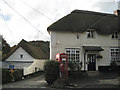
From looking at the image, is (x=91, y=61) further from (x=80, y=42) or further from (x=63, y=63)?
(x=63, y=63)

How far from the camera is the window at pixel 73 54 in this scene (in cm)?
1725

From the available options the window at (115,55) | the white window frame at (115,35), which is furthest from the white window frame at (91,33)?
the window at (115,55)

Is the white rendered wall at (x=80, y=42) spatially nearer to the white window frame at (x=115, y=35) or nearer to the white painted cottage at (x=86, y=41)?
the white painted cottage at (x=86, y=41)

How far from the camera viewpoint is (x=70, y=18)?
18609 mm

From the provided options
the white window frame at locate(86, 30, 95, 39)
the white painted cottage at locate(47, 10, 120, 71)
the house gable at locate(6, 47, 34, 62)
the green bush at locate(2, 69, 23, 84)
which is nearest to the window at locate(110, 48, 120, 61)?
the white painted cottage at locate(47, 10, 120, 71)

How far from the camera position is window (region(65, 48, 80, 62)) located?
17.2 m

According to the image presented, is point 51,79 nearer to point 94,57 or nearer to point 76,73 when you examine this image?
point 76,73

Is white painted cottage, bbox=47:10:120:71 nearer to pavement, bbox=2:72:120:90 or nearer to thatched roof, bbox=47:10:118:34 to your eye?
thatched roof, bbox=47:10:118:34

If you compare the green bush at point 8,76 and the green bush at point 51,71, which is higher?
the green bush at point 51,71

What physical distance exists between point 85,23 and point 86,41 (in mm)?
2236

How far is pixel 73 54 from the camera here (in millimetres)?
17375

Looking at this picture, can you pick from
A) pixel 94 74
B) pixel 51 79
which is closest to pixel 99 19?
pixel 94 74

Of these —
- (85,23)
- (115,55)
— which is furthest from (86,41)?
(115,55)

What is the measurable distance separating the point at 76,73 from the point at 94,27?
19.4 feet
